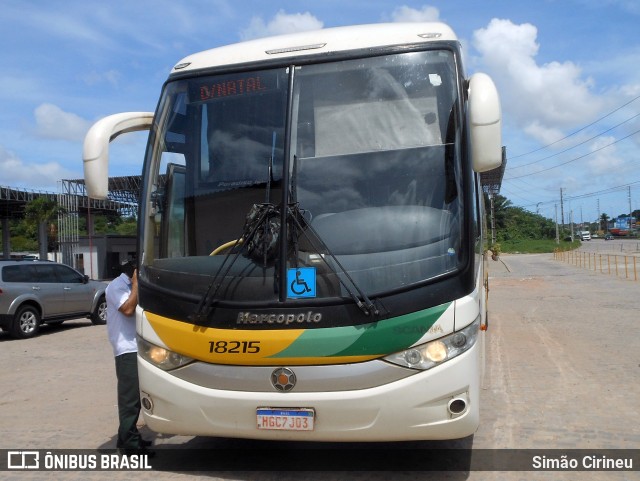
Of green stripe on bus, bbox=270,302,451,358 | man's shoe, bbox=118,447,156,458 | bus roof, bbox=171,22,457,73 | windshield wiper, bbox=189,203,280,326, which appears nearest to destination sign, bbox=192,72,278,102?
bus roof, bbox=171,22,457,73

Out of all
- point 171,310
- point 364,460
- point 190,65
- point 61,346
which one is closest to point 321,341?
point 171,310

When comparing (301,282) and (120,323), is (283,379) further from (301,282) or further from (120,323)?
(120,323)

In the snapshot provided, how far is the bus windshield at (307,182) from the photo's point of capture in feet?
15.3

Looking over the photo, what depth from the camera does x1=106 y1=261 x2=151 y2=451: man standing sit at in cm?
557

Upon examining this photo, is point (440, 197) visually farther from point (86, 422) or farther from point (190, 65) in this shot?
point (86, 422)

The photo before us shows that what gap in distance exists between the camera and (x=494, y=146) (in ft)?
15.2

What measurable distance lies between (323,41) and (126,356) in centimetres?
298

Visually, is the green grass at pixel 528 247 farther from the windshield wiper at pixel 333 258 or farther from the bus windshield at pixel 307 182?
the windshield wiper at pixel 333 258

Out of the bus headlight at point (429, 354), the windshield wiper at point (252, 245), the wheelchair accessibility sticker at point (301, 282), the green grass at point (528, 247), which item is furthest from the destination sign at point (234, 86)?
the green grass at point (528, 247)

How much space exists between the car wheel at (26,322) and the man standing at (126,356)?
9623 mm

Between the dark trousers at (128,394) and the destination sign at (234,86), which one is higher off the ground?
the destination sign at (234,86)

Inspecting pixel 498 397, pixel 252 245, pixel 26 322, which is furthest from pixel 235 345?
pixel 26 322

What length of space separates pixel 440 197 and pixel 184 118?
2164 millimetres

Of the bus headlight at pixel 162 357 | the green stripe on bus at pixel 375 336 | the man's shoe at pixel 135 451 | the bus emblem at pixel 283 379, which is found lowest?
the man's shoe at pixel 135 451
